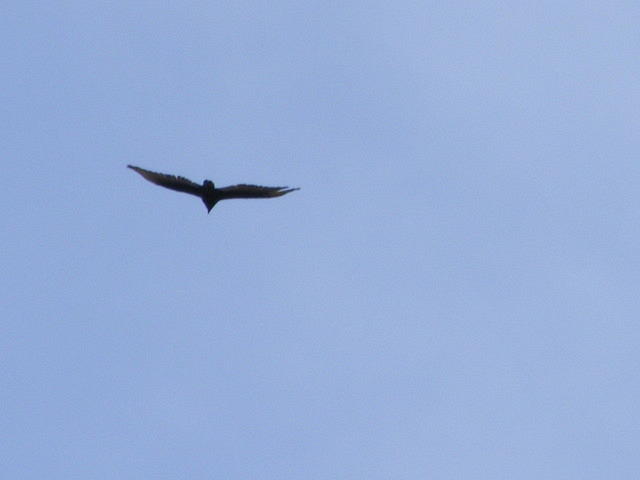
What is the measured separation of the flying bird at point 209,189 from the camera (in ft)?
177

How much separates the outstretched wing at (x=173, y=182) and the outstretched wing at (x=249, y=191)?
0.88m

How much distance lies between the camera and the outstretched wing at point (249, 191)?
53906 millimetres

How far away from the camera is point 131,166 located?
5259cm

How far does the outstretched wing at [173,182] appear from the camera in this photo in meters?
A: 54.1

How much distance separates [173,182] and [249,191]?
273cm

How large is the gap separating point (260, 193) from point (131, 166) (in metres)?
4.79

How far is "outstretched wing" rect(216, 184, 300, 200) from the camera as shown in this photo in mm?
53906

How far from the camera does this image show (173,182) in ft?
179

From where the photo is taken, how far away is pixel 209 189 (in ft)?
179

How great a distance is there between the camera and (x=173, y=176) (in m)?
54.2

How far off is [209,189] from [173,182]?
4.31ft

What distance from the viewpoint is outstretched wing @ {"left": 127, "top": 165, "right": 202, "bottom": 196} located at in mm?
54062

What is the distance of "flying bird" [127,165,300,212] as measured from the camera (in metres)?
54.1

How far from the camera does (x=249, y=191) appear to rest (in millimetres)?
54562
